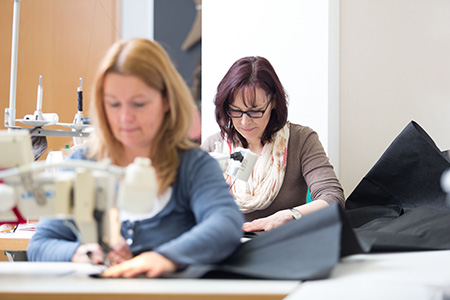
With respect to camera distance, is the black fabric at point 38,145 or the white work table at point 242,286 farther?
the black fabric at point 38,145

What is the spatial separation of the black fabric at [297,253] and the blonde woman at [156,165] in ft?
0.14

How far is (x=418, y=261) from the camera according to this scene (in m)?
0.98

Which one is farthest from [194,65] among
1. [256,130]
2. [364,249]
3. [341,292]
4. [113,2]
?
[341,292]

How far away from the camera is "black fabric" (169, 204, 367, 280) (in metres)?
0.83

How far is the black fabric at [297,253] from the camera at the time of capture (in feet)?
2.73

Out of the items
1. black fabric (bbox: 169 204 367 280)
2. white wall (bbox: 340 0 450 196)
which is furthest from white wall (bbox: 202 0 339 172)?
black fabric (bbox: 169 204 367 280)

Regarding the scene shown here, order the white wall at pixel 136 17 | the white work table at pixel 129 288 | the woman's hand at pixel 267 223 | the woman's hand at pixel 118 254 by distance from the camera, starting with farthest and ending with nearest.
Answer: the white wall at pixel 136 17
the woman's hand at pixel 267 223
the woman's hand at pixel 118 254
the white work table at pixel 129 288

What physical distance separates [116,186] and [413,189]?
127 cm

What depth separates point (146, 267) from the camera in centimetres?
87

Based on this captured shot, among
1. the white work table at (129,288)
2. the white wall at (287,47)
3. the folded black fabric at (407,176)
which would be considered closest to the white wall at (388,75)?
the white wall at (287,47)

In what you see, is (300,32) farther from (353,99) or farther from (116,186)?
(116,186)

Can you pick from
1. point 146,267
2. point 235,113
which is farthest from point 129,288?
point 235,113

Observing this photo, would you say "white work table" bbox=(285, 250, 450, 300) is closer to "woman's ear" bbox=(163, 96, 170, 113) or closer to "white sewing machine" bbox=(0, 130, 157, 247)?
"white sewing machine" bbox=(0, 130, 157, 247)

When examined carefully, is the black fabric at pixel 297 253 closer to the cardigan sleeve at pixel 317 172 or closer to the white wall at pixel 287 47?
the cardigan sleeve at pixel 317 172
